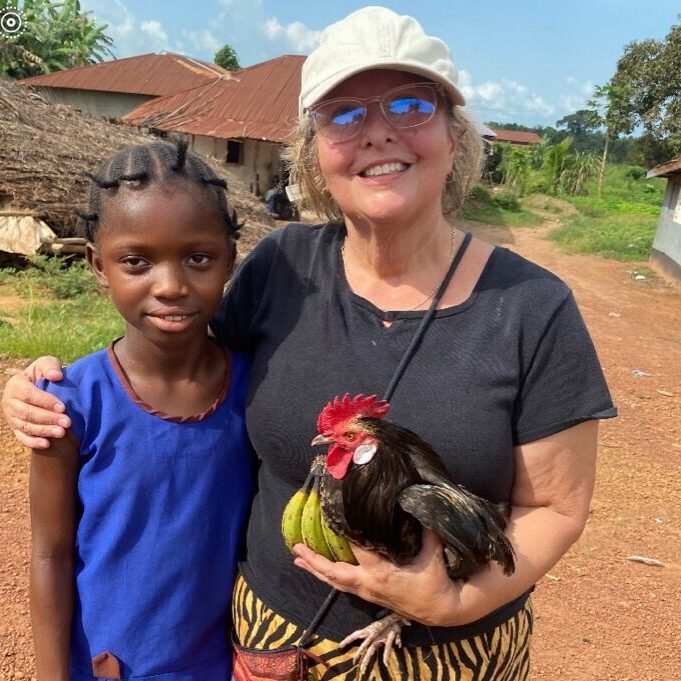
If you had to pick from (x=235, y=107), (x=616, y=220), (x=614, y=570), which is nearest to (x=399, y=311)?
(x=614, y=570)

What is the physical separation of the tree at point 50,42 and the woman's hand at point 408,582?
37.1 meters

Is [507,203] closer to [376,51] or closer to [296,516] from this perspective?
[376,51]

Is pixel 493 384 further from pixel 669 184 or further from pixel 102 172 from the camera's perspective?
pixel 669 184

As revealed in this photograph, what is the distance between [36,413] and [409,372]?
91 cm

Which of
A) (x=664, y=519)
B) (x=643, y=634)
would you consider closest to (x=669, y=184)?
(x=664, y=519)

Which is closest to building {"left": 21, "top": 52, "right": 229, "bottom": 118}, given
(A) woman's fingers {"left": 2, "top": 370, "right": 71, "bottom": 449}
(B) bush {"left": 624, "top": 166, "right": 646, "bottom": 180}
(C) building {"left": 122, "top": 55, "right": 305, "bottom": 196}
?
(C) building {"left": 122, "top": 55, "right": 305, "bottom": 196}

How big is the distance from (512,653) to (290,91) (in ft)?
70.2

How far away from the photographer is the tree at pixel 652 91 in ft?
100

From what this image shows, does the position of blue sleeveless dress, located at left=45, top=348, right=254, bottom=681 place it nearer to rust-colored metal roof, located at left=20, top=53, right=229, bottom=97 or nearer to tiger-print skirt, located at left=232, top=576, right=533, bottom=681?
tiger-print skirt, located at left=232, top=576, right=533, bottom=681

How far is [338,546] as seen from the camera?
1.64 meters

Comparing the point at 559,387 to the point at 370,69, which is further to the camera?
the point at 370,69

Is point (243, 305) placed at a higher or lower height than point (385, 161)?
lower


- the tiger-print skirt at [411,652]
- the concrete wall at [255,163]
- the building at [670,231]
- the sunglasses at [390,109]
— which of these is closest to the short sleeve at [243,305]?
the sunglasses at [390,109]

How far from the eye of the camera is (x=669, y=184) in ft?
66.4
